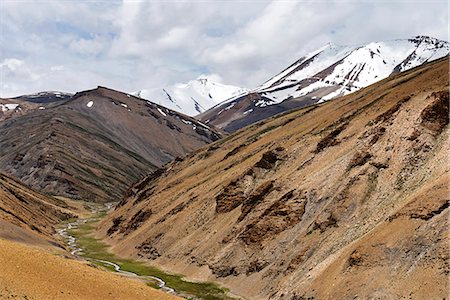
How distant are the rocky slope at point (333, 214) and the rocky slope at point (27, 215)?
19184mm

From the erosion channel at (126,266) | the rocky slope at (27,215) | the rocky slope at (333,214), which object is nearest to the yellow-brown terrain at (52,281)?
the erosion channel at (126,266)

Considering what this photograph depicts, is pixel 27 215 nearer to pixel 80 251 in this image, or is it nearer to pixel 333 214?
pixel 80 251

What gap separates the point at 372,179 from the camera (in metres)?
64.0

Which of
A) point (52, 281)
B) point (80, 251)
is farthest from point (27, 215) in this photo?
point (52, 281)

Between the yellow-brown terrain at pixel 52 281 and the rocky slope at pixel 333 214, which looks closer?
the yellow-brown terrain at pixel 52 281

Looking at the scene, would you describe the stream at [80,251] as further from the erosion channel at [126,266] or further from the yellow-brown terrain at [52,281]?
the yellow-brown terrain at [52,281]

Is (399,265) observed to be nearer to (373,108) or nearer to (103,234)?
(373,108)

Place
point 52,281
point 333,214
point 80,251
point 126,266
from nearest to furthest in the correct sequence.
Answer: point 52,281 → point 333,214 → point 126,266 → point 80,251

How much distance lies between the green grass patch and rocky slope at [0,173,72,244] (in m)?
7.92

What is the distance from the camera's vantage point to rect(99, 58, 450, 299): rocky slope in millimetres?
48288

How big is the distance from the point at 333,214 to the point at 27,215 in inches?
3528

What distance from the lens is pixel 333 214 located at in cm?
6294

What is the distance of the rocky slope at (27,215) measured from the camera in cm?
8488

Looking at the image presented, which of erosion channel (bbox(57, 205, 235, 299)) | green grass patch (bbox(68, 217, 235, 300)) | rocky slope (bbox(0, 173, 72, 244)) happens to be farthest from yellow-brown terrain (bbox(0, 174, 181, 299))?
rocky slope (bbox(0, 173, 72, 244))
